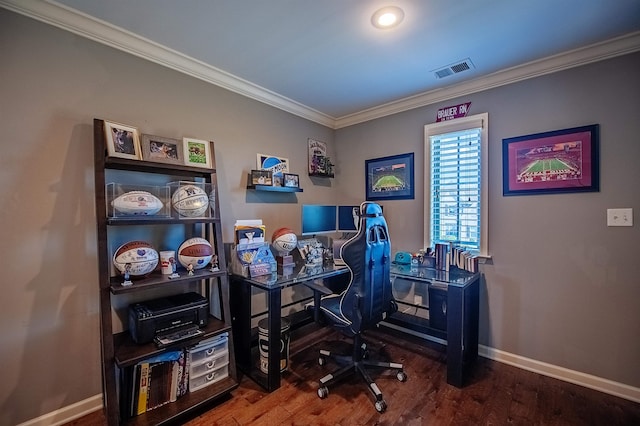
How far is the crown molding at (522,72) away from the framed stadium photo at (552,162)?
0.49m

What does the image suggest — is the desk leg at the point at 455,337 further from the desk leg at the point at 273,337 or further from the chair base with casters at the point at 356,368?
the desk leg at the point at 273,337

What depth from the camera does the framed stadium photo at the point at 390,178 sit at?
300cm

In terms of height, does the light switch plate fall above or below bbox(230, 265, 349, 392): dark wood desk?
above

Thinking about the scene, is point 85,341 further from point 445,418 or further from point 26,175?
point 445,418

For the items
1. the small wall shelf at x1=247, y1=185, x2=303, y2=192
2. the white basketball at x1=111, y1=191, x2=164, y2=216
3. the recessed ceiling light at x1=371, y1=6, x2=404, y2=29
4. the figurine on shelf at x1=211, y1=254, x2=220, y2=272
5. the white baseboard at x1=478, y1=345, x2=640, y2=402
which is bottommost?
the white baseboard at x1=478, y1=345, x2=640, y2=402

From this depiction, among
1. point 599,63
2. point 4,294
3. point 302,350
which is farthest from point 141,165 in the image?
point 599,63

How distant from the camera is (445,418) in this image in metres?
1.76

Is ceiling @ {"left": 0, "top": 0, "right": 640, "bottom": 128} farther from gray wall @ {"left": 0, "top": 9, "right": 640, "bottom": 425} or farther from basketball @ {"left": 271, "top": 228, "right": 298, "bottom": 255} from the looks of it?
basketball @ {"left": 271, "top": 228, "right": 298, "bottom": 255}

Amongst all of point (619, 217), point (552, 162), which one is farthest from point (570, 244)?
point (552, 162)

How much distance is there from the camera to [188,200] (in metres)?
1.93

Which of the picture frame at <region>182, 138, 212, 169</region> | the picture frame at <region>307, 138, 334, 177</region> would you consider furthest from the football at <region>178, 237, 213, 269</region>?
the picture frame at <region>307, 138, 334, 177</region>

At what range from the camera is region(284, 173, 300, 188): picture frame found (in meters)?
2.88

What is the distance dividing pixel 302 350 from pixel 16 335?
194 cm

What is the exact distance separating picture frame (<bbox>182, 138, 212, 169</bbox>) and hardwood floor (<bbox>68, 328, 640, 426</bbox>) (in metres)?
1.72
